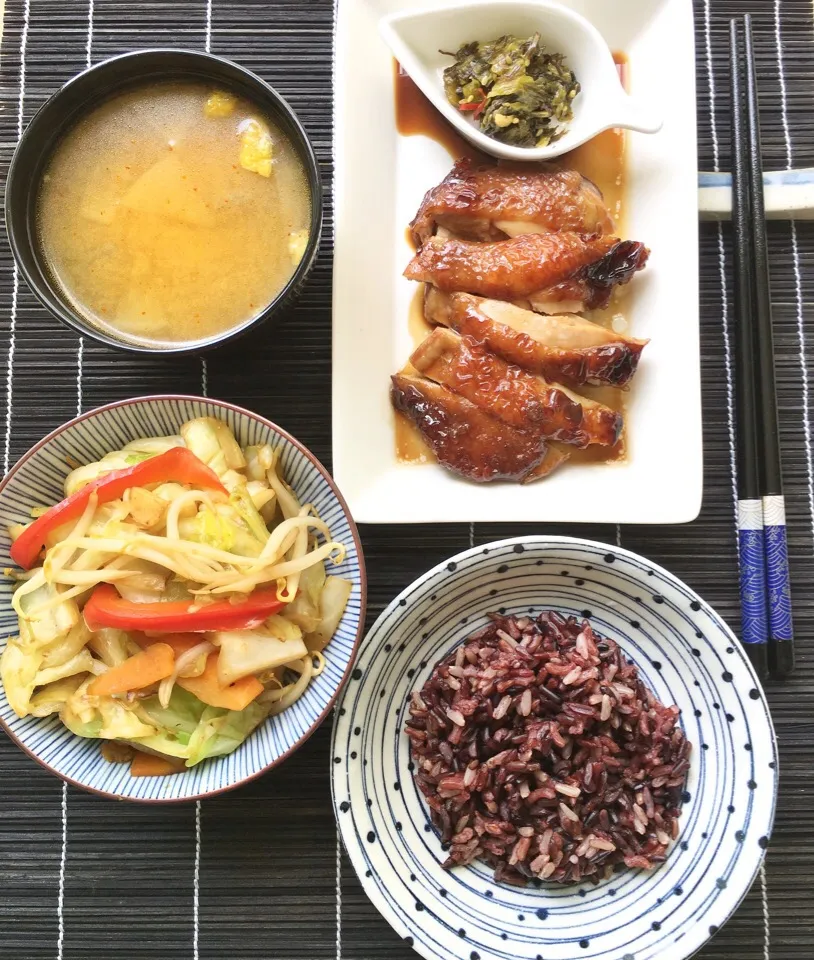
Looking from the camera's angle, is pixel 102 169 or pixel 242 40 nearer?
pixel 102 169

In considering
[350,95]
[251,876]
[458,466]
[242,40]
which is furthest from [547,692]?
[242,40]

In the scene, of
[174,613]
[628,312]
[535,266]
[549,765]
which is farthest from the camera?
[628,312]

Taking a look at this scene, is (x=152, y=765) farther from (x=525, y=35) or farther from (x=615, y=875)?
(x=525, y=35)

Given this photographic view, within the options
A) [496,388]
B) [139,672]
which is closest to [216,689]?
[139,672]

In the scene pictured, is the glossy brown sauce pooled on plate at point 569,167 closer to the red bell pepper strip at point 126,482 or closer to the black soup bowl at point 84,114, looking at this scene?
the black soup bowl at point 84,114

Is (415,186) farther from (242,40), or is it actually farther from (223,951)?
(223,951)

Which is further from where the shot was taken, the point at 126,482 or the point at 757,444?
the point at 757,444
